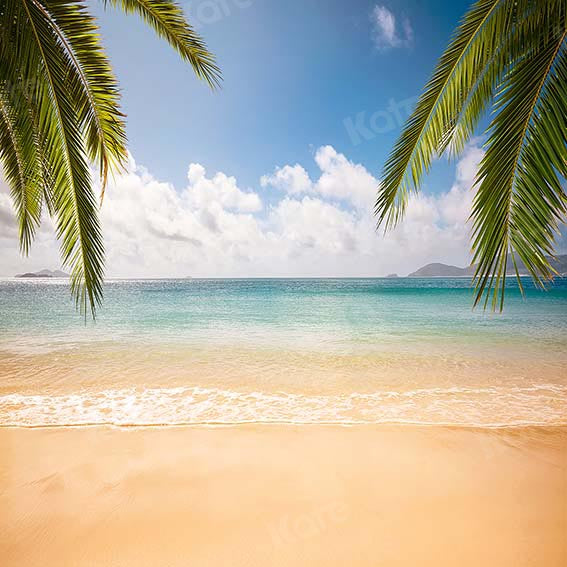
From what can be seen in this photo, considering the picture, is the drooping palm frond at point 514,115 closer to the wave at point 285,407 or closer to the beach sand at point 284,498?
the beach sand at point 284,498

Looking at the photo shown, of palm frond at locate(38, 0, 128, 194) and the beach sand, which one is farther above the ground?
palm frond at locate(38, 0, 128, 194)

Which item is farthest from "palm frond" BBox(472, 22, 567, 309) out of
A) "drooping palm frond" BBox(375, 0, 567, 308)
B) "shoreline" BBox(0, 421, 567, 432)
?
"shoreline" BBox(0, 421, 567, 432)

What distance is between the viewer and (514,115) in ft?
7.58

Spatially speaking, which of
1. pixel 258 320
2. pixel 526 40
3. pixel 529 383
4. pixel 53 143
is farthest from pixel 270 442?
pixel 258 320

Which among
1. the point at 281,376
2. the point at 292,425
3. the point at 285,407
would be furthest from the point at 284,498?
the point at 281,376

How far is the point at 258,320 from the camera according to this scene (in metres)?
15.4

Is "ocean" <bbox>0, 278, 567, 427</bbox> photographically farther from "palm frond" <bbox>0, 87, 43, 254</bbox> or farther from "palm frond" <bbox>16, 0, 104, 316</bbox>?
"palm frond" <bbox>0, 87, 43, 254</bbox>

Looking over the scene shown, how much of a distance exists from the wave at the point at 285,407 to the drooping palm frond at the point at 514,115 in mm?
3159

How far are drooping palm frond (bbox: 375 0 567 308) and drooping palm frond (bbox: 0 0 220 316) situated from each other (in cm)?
339

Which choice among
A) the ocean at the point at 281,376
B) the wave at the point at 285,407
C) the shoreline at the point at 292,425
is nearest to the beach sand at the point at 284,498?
the shoreline at the point at 292,425

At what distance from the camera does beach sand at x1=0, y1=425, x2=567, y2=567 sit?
218cm

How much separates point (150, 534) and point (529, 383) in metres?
7.38

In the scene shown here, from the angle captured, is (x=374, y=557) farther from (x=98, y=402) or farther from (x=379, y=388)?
(x=98, y=402)

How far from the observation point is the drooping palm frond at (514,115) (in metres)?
2.09
